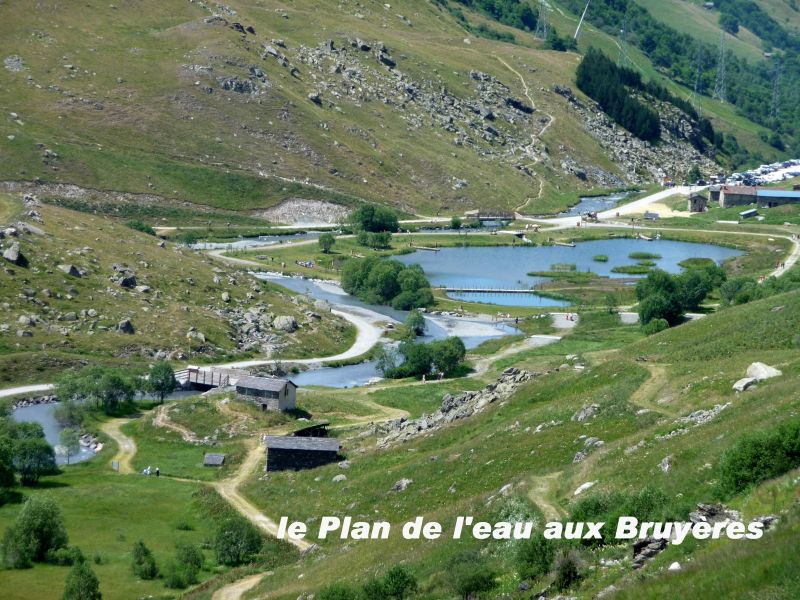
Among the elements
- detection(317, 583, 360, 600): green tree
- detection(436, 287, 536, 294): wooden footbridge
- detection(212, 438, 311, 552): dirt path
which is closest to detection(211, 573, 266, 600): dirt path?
detection(212, 438, 311, 552): dirt path

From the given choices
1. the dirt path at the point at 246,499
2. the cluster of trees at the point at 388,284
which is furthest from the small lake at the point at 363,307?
the dirt path at the point at 246,499

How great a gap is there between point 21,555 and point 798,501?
37297 mm

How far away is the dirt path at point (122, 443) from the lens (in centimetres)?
7675

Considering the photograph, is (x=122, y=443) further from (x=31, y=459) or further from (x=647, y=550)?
(x=647, y=550)

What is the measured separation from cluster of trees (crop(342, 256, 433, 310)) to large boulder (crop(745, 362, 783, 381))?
9336 cm

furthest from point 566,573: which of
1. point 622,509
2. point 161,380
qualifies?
point 161,380

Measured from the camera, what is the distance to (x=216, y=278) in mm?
133875

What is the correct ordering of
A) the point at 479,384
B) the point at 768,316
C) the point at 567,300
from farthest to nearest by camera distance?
the point at 567,300
the point at 479,384
the point at 768,316

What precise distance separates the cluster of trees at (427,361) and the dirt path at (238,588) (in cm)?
5534

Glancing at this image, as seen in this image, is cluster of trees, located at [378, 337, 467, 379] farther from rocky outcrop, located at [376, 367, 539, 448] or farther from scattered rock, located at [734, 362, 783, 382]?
scattered rock, located at [734, 362, 783, 382]

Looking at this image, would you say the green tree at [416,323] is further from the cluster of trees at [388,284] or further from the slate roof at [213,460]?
the slate roof at [213,460]

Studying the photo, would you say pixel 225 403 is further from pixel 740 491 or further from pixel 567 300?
pixel 567 300

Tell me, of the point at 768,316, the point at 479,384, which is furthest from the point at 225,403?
the point at 768,316

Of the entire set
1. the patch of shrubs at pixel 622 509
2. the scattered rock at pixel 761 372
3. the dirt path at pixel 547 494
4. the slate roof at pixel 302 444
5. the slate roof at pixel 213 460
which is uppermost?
the scattered rock at pixel 761 372
